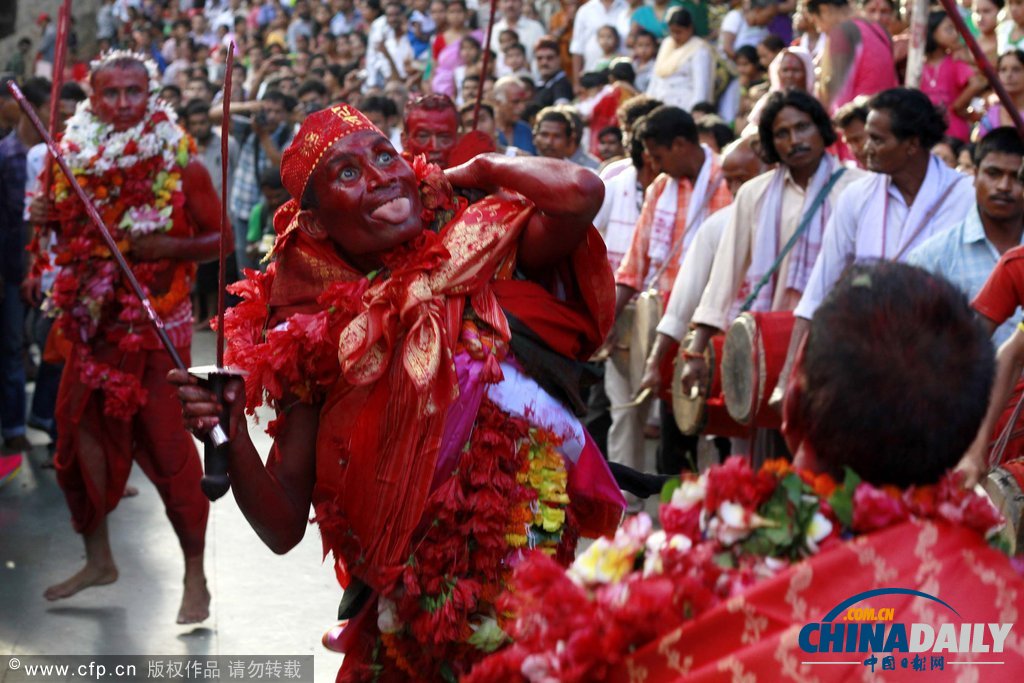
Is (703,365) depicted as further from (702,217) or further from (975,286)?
(975,286)

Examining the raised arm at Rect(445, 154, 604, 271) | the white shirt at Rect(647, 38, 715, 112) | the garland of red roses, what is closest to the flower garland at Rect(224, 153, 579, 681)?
the garland of red roses

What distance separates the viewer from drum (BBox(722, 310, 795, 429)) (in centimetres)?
641

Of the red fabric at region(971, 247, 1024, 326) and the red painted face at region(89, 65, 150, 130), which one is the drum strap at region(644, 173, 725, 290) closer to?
the red painted face at region(89, 65, 150, 130)

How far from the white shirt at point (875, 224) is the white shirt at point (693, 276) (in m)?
1.02

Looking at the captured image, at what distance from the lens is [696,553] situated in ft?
7.04

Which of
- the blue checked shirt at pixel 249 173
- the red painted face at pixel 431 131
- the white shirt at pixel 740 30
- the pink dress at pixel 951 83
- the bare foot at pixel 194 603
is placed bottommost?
the blue checked shirt at pixel 249 173

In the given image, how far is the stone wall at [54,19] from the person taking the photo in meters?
26.5

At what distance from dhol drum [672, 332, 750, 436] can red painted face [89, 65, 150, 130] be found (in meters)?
2.89

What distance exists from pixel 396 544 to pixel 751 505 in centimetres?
133

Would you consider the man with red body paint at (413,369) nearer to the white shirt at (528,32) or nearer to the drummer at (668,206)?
the drummer at (668,206)

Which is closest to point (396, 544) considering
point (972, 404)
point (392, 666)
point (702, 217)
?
point (392, 666)

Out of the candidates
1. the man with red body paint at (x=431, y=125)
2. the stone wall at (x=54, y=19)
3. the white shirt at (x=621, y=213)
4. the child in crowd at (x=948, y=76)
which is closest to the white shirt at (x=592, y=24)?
the child in crowd at (x=948, y=76)

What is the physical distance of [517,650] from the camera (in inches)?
88.9

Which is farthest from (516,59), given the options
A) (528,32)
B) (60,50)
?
(60,50)
